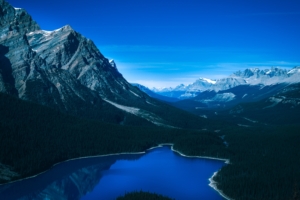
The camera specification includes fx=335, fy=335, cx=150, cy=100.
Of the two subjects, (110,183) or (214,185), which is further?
(110,183)

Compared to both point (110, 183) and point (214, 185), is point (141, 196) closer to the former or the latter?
point (110, 183)

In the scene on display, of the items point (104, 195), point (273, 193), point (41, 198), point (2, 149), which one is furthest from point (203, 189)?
point (2, 149)

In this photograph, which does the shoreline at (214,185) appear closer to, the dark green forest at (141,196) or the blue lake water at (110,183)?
A: the blue lake water at (110,183)

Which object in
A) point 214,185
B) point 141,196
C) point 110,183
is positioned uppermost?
point 214,185

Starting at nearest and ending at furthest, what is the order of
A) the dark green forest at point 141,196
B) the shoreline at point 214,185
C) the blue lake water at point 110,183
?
the dark green forest at point 141,196
the shoreline at point 214,185
the blue lake water at point 110,183

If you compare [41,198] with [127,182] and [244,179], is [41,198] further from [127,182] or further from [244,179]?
[244,179]

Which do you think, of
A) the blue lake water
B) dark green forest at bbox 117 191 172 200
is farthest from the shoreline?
dark green forest at bbox 117 191 172 200

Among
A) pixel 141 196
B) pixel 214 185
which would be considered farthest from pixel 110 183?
pixel 214 185

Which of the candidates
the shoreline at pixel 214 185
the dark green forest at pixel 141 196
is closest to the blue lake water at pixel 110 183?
the shoreline at pixel 214 185

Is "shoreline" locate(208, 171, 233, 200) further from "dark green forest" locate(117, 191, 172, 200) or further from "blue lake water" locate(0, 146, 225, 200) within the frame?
"dark green forest" locate(117, 191, 172, 200)
